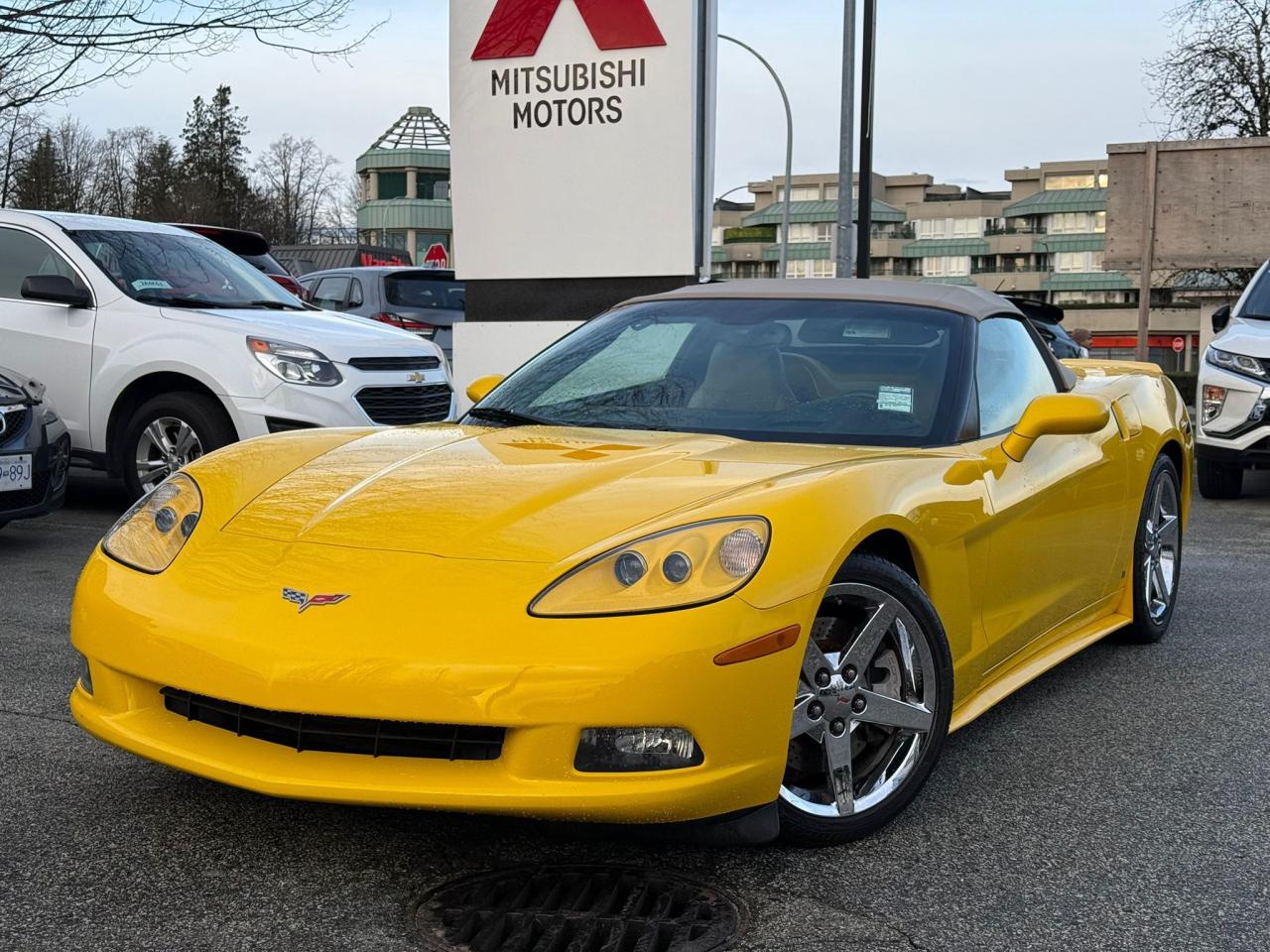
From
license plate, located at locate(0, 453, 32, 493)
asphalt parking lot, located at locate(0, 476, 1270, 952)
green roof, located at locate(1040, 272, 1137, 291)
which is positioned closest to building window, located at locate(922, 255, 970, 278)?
green roof, located at locate(1040, 272, 1137, 291)

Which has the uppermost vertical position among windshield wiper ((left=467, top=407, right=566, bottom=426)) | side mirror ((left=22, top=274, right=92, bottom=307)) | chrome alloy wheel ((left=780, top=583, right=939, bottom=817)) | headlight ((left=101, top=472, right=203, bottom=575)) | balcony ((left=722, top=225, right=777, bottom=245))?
balcony ((left=722, top=225, right=777, bottom=245))

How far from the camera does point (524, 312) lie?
1041 centimetres

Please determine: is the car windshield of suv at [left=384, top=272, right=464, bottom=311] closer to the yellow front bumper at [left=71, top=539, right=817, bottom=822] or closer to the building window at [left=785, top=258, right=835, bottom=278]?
the yellow front bumper at [left=71, top=539, right=817, bottom=822]

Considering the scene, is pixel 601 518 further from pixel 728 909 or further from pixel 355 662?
pixel 728 909

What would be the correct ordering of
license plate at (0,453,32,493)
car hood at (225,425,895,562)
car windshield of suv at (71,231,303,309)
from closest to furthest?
car hood at (225,425,895,562) < license plate at (0,453,32,493) < car windshield of suv at (71,231,303,309)

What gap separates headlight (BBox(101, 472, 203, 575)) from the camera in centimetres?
338

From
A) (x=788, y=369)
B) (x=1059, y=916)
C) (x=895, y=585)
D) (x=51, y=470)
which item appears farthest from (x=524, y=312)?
(x=1059, y=916)

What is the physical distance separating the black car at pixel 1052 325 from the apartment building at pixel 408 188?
71.4 metres

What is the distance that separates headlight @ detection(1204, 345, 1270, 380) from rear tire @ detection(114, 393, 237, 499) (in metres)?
6.39

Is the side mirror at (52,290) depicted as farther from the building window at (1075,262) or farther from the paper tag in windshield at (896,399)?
the building window at (1075,262)

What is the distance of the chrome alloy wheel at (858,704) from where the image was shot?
3.22 meters

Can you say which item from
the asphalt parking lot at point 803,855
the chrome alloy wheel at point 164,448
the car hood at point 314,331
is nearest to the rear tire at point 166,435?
the chrome alloy wheel at point 164,448

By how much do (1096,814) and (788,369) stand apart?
4.83ft

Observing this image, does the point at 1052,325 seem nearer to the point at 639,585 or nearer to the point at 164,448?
the point at 164,448
